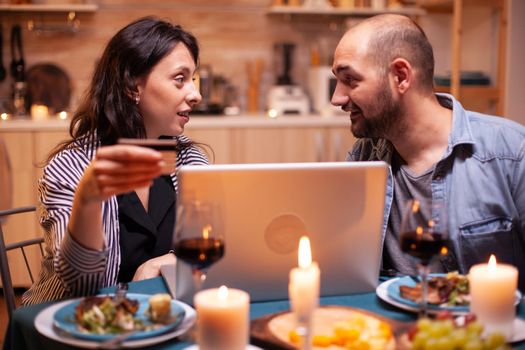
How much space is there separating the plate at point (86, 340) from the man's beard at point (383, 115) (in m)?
0.85

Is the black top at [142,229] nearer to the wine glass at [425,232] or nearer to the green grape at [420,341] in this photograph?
the wine glass at [425,232]

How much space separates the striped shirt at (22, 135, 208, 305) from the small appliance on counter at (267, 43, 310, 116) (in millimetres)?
2632

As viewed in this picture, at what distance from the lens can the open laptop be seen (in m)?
1.35

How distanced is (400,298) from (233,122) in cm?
292

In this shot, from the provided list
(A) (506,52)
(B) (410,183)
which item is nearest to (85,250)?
(B) (410,183)

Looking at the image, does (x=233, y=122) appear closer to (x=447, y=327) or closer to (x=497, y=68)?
(x=497, y=68)

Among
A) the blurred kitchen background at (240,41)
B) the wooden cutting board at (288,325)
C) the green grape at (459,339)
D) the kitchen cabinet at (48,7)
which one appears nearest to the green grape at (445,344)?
the green grape at (459,339)

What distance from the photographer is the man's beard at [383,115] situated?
6.41ft

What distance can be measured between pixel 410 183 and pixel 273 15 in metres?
3.04

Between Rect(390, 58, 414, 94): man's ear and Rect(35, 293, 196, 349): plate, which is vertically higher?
Rect(390, 58, 414, 94): man's ear

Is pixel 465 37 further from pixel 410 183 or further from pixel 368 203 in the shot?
pixel 368 203

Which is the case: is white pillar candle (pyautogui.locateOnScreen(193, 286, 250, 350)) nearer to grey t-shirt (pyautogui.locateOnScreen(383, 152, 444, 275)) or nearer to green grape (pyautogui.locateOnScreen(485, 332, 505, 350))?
green grape (pyautogui.locateOnScreen(485, 332, 505, 350))

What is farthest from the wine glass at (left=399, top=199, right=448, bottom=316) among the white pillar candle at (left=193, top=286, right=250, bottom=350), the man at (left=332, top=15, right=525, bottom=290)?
the man at (left=332, top=15, right=525, bottom=290)

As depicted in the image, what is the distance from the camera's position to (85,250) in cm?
152
